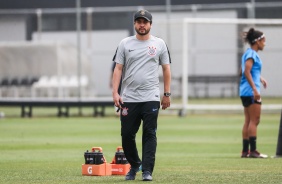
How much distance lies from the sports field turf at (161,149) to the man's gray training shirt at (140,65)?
1.02m

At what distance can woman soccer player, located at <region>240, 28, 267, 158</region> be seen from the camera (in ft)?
52.5

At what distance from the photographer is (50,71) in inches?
1369

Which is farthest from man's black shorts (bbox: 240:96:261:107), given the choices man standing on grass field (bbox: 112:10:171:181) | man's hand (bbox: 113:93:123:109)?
man's hand (bbox: 113:93:123:109)

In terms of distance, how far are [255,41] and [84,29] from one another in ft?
65.0

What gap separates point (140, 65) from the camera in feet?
39.9

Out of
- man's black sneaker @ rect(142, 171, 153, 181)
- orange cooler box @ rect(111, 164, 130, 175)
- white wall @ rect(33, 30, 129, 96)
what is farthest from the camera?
white wall @ rect(33, 30, 129, 96)

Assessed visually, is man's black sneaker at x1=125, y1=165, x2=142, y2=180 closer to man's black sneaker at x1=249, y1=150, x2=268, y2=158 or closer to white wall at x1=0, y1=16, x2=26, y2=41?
man's black sneaker at x1=249, y1=150, x2=268, y2=158

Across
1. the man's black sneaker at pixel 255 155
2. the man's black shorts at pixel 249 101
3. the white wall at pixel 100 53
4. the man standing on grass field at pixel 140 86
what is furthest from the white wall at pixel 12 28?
the man standing on grass field at pixel 140 86

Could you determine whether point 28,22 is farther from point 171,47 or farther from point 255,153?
point 255,153

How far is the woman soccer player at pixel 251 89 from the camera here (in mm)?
16016

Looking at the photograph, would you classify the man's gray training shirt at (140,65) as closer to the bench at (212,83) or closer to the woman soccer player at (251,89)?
the woman soccer player at (251,89)

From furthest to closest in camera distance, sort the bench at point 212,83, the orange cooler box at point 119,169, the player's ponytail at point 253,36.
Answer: the bench at point 212,83 < the player's ponytail at point 253,36 < the orange cooler box at point 119,169

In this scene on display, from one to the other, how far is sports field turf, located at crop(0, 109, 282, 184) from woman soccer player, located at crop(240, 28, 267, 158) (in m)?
0.38

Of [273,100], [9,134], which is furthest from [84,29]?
[9,134]
